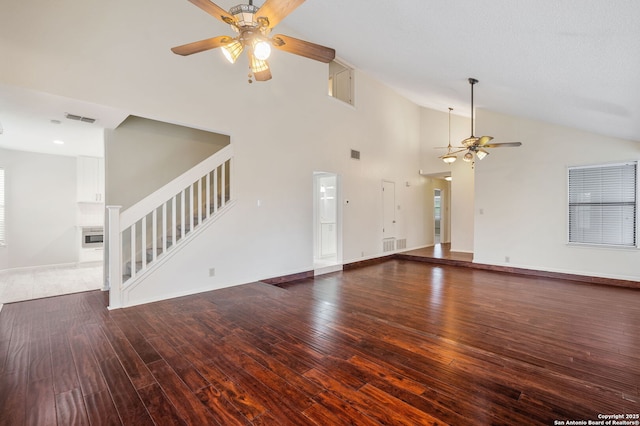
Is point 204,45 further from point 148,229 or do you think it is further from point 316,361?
point 148,229

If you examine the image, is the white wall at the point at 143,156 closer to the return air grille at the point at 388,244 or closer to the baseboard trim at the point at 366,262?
the baseboard trim at the point at 366,262

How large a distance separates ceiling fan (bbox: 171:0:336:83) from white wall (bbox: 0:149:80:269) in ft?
18.8

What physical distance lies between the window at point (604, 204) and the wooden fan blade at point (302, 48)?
5870mm

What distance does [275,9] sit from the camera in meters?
2.13

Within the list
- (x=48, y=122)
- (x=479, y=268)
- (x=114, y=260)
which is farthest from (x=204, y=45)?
(x=479, y=268)

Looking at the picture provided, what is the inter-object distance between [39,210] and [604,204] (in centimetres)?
1143

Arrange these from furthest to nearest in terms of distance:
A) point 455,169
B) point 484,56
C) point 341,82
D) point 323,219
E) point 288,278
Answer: point 455,169
point 323,219
point 341,82
point 288,278
point 484,56

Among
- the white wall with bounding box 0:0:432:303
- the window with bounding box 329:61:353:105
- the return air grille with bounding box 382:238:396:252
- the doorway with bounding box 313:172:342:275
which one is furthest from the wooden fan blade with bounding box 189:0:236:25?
the return air grille with bounding box 382:238:396:252

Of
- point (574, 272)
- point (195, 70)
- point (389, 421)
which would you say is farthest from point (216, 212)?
point (574, 272)

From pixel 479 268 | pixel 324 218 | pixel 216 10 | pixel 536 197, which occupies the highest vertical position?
pixel 216 10

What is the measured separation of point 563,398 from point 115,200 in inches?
231

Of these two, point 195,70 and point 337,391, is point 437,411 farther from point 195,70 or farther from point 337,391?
point 195,70

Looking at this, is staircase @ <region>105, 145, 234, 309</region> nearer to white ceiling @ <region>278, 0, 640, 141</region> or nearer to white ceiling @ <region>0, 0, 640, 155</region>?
white ceiling @ <region>0, 0, 640, 155</region>

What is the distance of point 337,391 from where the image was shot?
1977 millimetres
